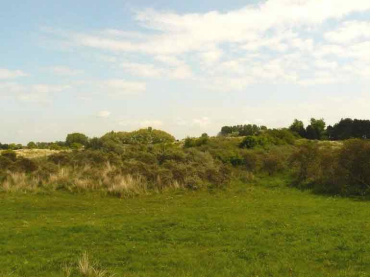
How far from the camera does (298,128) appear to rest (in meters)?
72.5

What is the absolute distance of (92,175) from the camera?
2619 cm

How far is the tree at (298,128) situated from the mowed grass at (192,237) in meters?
54.3

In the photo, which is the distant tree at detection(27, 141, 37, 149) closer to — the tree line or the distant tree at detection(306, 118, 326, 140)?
the tree line

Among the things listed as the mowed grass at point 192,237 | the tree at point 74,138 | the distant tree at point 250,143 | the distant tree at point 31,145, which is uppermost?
the tree at point 74,138

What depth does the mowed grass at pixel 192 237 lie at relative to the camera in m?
9.58

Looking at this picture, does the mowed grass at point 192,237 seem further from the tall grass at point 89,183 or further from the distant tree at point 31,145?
the distant tree at point 31,145

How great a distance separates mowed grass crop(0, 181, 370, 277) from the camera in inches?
377

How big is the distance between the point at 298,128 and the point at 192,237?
2527 inches

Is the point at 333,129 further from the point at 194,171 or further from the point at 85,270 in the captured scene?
the point at 85,270

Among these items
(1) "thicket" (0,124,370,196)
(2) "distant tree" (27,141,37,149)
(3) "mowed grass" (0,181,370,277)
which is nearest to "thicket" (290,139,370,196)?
(1) "thicket" (0,124,370,196)

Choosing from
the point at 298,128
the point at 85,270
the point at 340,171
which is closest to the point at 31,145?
the point at 298,128

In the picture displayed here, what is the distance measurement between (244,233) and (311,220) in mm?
3425

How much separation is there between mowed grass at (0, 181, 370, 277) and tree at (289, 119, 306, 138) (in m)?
54.3

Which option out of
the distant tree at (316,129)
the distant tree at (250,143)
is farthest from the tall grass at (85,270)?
the distant tree at (316,129)
